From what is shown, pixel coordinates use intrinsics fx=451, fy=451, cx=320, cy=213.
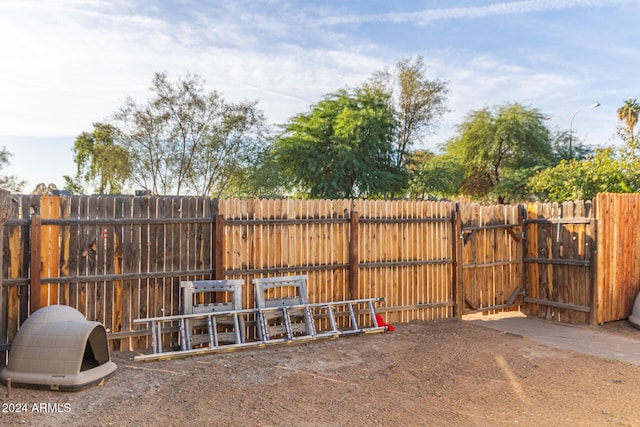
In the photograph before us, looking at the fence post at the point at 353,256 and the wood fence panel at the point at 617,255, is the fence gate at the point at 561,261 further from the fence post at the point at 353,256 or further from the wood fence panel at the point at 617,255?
the fence post at the point at 353,256

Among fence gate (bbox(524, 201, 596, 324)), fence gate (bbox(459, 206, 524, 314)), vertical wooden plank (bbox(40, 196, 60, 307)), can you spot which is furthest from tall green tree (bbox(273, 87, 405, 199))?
vertical wooden plank (bbox(40, 196, 60, 307))

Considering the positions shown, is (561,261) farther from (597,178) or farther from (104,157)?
(104,157)

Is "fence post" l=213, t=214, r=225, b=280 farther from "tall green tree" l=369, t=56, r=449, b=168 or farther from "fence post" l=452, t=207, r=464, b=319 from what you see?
"tall green tree" l=369, t=56, r=449, b=168

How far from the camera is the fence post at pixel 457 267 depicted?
28.5 ft

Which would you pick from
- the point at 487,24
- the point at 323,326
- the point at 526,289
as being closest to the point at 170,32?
the point at 487,24

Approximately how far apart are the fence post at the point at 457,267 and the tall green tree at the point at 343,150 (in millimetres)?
14786

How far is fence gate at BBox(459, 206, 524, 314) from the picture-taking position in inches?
352

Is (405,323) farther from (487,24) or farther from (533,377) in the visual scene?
(487,24)

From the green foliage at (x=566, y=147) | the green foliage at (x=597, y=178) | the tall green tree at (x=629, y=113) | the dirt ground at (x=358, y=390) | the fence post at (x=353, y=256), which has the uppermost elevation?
the tall green tree at (x=629, y=113)

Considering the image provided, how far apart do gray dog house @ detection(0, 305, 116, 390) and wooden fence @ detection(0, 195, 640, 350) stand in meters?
0.77

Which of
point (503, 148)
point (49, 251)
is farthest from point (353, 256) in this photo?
point (503, 148)

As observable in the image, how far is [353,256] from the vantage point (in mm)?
7691

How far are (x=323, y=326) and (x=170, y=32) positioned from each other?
13546mm

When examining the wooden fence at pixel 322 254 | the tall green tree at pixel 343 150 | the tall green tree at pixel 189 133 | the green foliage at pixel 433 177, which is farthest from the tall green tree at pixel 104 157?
the wooden fence at pixel 322 254
